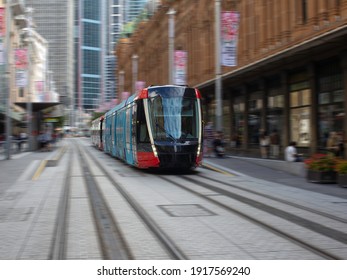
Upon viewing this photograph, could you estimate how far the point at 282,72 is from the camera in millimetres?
25344

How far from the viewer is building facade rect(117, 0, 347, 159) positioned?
803 inches

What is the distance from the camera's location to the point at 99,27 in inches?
6201

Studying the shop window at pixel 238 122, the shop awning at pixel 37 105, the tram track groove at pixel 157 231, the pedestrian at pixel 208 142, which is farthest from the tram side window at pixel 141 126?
the shop awning at pixel 37 105

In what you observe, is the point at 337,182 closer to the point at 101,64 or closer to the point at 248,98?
the point at 248,98

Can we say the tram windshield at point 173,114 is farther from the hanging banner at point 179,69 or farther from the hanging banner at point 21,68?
the hanging banner at point 21,68

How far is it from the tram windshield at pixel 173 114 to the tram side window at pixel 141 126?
29cm

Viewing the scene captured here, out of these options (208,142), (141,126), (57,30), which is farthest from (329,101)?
(57,30)

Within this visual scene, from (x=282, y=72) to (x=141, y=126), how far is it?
11.9 metres

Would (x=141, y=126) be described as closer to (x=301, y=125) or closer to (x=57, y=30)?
(x=301, y=125)

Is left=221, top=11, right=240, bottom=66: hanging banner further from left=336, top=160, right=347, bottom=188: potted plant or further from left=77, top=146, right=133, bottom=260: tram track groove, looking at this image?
left=77, top=146, right=133, bottom=260: tram track groove

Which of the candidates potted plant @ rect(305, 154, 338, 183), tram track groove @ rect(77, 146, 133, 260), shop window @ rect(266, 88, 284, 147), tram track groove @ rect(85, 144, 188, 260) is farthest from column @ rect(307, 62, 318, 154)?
tram track groove @ rect(77, 146, 133, 260)

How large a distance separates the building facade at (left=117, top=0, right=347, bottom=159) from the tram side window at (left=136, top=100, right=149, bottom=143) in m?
5.87

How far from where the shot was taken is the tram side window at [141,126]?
640 inches
